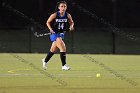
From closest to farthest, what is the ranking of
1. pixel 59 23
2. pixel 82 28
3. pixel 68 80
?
pixel 68 80
pixel 59 23
pixel 82 28

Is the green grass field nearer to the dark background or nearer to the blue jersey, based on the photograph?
the blue jersey

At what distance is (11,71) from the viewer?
14477 millimetres

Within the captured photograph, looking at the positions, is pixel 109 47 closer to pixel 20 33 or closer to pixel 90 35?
pixel 90 35

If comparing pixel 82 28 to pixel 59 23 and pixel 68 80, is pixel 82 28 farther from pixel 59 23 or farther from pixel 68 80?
pixel 68 80

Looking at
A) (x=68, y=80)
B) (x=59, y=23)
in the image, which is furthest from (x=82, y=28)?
(x=68, y=80)

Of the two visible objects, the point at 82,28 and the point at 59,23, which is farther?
the point at 82,28

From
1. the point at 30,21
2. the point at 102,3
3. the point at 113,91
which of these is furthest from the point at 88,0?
the point at 113,91

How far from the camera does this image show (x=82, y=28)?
Answer: 25.0m

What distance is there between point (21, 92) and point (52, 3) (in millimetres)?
18857

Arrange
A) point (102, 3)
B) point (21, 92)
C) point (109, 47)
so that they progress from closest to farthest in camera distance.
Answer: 1. point (21, 92)
2. point (109, 47)
3. point (102, 3)

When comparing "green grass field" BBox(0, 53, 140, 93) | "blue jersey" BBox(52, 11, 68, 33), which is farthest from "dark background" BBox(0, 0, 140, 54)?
"blue jersey" BBox(52, 11, 68, 33)

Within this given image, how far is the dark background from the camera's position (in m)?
23.8

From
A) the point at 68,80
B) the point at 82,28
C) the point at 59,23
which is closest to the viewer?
the point at 68,80

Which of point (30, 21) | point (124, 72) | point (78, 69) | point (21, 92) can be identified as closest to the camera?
point (21, 92)
